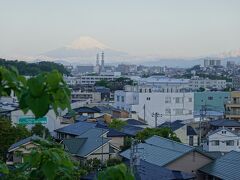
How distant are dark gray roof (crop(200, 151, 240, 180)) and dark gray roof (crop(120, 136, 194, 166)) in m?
0.84

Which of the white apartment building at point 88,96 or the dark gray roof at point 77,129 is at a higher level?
the dark gray roof at point 77,129

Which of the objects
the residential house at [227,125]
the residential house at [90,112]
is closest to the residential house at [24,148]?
the residential house at [227,125]

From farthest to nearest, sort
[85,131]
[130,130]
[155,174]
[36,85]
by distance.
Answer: [130,130] < [85,131] < [155,174] < [36,85]

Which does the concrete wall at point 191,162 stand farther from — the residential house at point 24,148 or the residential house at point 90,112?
the residential house at point 90,112

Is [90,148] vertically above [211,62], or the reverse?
[211,62]

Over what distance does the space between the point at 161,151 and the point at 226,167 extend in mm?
2394

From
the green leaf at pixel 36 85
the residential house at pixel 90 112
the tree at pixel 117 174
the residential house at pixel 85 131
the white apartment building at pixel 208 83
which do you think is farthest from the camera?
the white apartment building at pixel 208 83

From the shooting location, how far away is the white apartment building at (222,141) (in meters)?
18.6

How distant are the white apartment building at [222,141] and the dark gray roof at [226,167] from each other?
664cm

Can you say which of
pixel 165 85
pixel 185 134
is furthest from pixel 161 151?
pixel 165 85

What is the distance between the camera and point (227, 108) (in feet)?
89.4

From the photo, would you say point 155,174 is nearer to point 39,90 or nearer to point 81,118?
point 39,90

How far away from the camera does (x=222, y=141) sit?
18.8 m

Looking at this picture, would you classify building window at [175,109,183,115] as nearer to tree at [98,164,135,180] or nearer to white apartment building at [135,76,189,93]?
white apartment building at [135,76,189,93]
